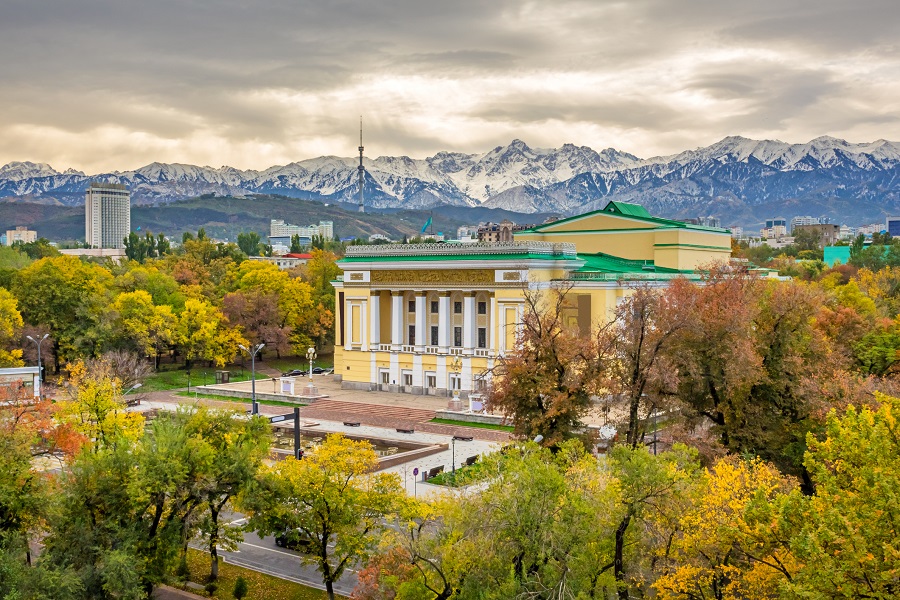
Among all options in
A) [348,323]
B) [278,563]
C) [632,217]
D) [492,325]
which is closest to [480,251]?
[492,325]

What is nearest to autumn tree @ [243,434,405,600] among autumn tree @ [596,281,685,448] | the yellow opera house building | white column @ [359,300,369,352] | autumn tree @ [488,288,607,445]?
autumn tree @ [488,288,607,445]

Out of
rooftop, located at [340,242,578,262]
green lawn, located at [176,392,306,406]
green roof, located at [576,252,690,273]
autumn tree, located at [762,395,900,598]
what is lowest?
green lawn, located at [176,392,306,406]

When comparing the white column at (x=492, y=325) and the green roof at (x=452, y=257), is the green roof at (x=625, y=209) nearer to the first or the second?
the green roof at (x=452, y=257)

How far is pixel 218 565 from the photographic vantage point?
26.4 m

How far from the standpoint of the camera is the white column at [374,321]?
61.1 m

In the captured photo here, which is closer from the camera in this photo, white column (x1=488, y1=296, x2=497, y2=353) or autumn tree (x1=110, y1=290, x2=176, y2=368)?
white column (x1=488, y1=296, x2=497, y2=353)

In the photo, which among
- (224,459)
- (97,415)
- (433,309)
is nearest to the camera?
(224,459)

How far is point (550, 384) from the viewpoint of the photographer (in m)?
28.0

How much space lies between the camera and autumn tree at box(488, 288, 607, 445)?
2783 centimetres

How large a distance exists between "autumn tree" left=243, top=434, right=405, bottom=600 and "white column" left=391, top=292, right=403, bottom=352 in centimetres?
3717

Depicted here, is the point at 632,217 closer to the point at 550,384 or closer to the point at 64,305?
the point at 550,384

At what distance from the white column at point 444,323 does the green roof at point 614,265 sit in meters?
9.57

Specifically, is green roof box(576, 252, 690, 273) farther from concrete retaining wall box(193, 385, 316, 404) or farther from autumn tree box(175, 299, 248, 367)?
autumn tree box(175, 299, 248, 367)

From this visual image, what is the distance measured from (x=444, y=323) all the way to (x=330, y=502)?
3661cm
